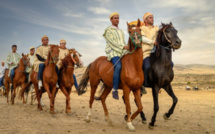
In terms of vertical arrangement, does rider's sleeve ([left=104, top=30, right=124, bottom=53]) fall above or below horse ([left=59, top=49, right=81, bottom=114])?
above

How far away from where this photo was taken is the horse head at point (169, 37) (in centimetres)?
612

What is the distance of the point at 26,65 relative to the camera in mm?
12812

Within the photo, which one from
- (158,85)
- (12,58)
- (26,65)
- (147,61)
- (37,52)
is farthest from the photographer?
(12,58)

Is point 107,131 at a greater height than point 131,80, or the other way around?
point 131,80

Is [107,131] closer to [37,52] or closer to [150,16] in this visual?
[150,16]

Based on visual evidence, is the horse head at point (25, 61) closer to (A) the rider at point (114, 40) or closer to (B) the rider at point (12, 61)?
(B) the rider at point (12, 61)

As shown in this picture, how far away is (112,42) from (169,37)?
1.82 m

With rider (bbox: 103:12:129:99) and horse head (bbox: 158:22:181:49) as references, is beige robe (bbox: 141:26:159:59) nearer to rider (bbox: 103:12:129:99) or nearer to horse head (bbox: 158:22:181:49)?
horse head (bbox: 158:22:181:49)

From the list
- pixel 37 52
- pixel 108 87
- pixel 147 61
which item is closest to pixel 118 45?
pixel 147 61

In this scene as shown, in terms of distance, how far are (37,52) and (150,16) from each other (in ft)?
19.4

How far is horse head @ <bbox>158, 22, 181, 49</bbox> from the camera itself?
6125mm

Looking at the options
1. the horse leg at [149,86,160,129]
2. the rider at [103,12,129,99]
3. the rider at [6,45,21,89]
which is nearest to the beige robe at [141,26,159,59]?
the rider at [103,12,129,99]

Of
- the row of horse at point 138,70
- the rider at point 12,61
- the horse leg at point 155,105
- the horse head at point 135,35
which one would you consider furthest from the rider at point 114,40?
the rider at point 12,61

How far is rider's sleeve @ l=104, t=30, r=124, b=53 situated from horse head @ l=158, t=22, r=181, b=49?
4.49ft
